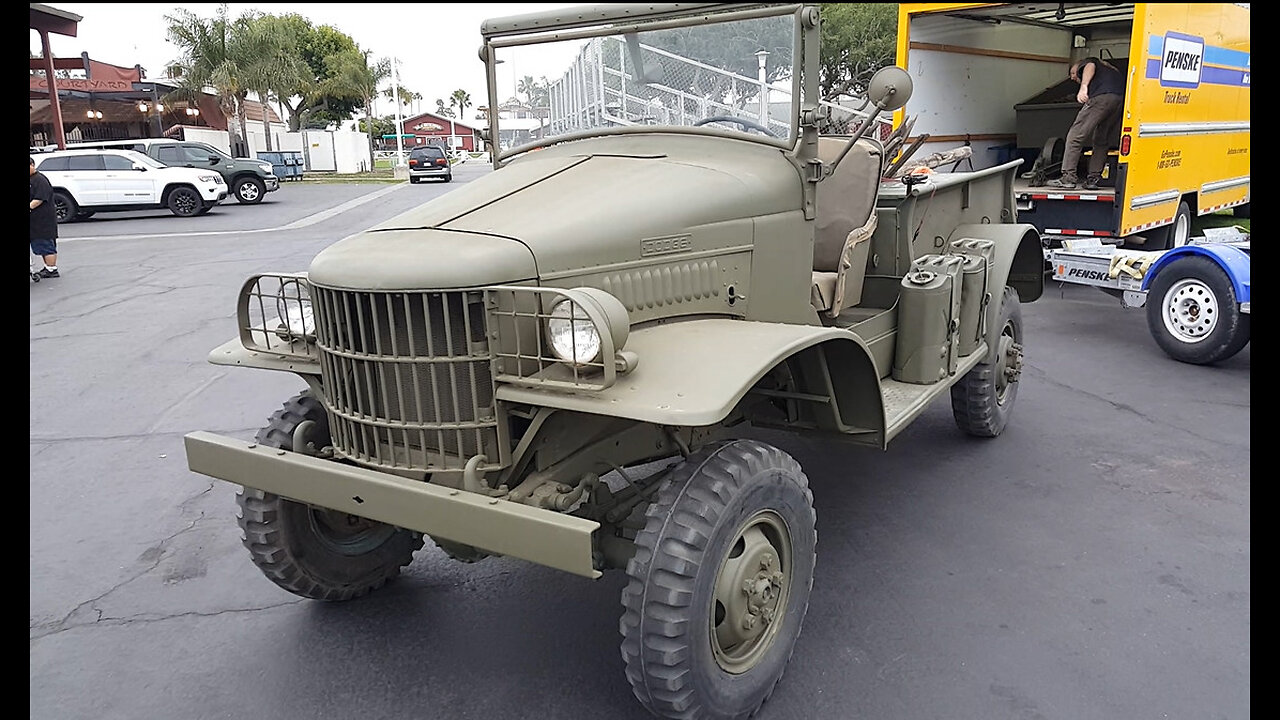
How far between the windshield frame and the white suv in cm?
1872

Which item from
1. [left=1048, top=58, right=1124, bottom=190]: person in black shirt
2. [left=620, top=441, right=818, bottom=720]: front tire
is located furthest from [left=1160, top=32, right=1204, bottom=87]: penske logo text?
[left=620, top=441, right=818, bottom=720]: front tire

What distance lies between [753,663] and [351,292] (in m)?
1.77

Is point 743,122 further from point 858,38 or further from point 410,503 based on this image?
point 858,38

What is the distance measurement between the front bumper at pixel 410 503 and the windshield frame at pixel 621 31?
1982 millimetres

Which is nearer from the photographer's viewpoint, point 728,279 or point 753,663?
point 753,663

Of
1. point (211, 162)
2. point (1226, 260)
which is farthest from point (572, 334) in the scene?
point (211, 162)

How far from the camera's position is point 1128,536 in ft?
13.6

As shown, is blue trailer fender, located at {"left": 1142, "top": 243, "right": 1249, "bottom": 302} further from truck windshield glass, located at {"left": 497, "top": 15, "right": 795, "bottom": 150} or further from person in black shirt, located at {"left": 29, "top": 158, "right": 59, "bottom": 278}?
person in black shirt, located at {"left": 29, "top": 158, "right": 59, "bottom": 278}

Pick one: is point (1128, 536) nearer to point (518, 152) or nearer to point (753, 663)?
point (753, 663)

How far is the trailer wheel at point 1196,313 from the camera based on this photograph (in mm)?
6672

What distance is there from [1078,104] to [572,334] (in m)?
10.4

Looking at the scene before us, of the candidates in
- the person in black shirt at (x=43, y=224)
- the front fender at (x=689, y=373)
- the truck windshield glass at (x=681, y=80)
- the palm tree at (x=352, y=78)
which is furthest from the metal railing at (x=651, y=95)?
the palm tree at (x=352, y=78)

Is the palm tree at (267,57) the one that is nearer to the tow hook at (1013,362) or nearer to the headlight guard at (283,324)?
the tow hook at (1013,362)
